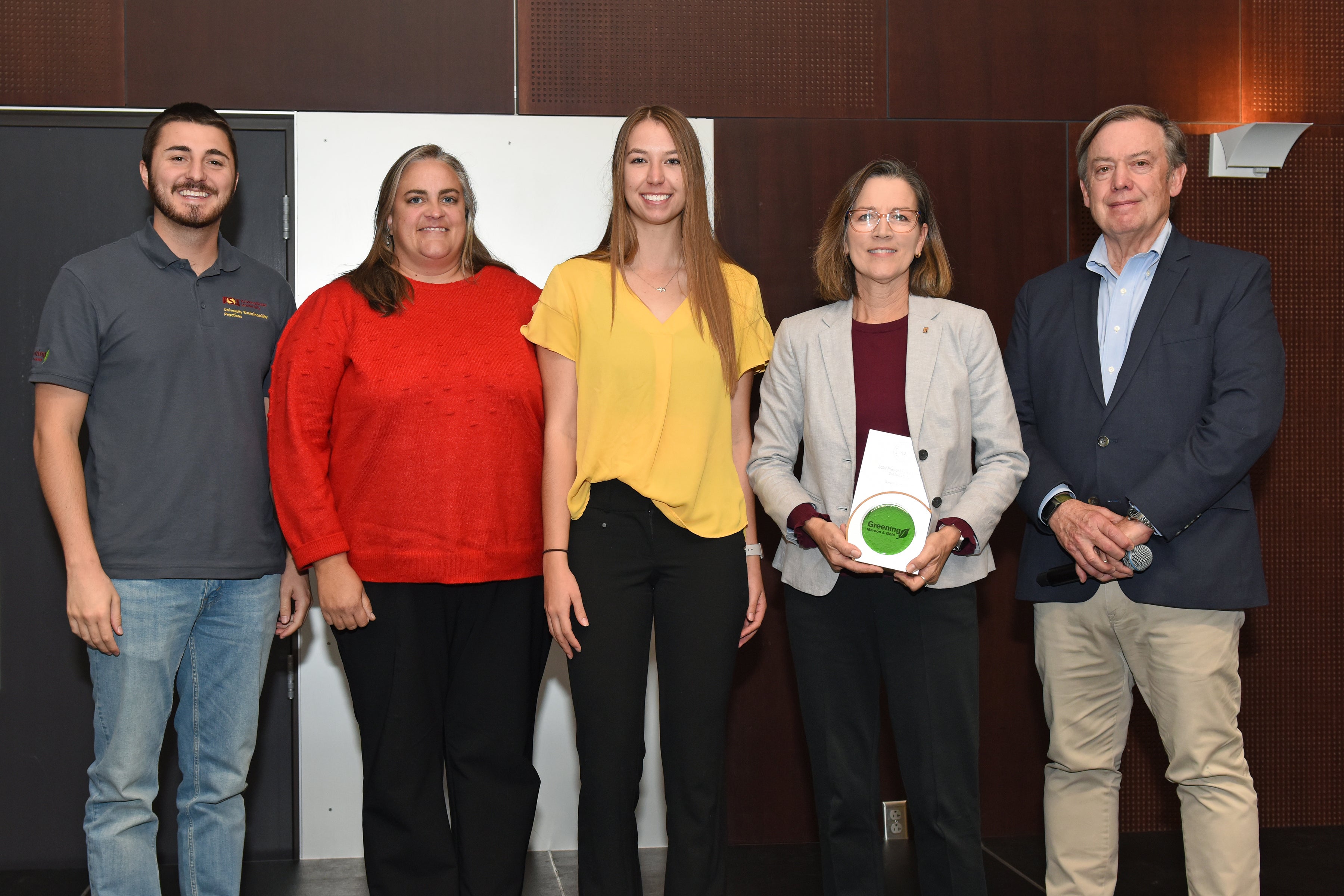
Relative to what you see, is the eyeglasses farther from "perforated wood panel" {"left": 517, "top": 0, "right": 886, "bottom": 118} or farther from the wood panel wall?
"perforated wood panel" {"left": 517, "top": 0, "right": 886, "bottom": 118}

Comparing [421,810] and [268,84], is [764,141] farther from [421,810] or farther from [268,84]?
[421,810]

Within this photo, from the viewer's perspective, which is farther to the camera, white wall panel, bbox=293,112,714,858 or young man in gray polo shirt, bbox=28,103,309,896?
white wall panel, bbox=293,112,714,858

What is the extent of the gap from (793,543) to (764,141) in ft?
6.02

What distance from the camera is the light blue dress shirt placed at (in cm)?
253

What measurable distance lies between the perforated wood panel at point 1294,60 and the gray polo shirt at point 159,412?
3.76 metres

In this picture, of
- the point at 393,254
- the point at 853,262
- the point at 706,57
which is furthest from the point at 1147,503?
the point at 706,57

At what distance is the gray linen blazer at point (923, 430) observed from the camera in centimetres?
229

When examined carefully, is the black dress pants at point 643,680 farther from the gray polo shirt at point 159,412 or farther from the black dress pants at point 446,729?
the gray polo shirt at point 159,412

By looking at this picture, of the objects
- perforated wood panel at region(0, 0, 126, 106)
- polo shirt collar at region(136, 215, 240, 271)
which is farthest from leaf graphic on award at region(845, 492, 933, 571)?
perforated wood panel at region(0, 0, 126, 106)

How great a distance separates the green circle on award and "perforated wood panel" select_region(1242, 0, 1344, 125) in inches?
106

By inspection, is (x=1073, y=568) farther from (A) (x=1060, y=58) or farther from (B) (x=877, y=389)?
(A) (x=1060, y=58)

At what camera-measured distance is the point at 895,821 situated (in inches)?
144

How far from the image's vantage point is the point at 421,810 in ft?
7.74

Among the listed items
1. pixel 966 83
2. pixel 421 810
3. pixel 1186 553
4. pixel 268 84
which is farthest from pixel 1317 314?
pixel 268 84
